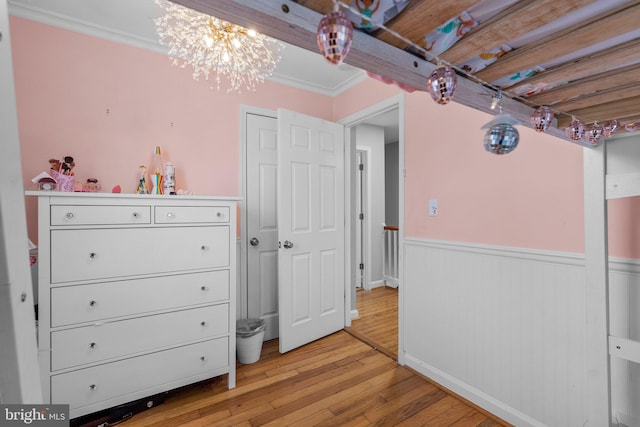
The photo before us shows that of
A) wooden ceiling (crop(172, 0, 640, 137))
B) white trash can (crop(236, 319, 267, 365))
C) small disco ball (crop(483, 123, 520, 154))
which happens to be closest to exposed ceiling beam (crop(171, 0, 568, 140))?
wooden ceiling (crop(172, 0, 640, 137))

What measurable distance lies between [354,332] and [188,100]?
105 inches

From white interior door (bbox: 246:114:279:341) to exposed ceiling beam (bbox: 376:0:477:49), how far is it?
224 cm

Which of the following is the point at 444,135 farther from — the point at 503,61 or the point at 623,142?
the point at 503,61

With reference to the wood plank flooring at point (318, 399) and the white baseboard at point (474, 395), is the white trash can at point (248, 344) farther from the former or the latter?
the white baseboard at point (474, 395)

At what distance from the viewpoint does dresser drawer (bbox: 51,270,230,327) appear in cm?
154

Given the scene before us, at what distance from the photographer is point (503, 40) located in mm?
583

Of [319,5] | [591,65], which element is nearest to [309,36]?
[319,5]

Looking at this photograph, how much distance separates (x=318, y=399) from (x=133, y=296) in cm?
135

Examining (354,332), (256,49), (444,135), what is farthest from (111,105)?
(354,332)

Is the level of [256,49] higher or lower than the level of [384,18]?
higher

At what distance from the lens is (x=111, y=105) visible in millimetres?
2123

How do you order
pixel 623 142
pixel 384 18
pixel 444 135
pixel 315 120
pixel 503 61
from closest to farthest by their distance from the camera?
1. pixel 384 18
2. pixel 503 61
3. pixel 623 142
4. pixel 444 135
5. pixel 315 120

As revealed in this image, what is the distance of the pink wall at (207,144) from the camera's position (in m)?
1.56

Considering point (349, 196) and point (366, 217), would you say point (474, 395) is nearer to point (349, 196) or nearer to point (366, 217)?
point (349, 196)
